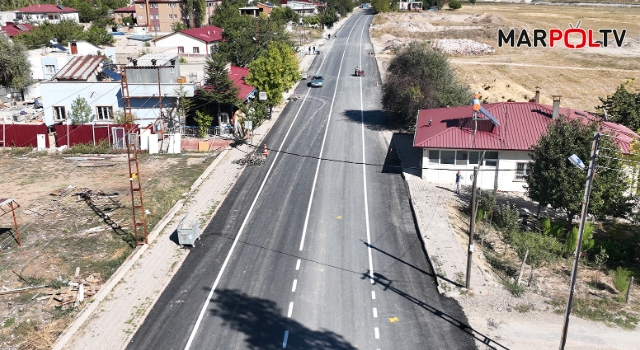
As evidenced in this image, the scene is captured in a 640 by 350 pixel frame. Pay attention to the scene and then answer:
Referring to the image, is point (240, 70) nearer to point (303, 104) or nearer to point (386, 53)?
point (303, 104)

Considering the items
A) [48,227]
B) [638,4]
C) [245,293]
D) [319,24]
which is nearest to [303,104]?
[48,227]

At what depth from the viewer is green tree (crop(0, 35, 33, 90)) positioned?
62906 millimetres

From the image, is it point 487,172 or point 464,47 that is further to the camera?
point 464,47

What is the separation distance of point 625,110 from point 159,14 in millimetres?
102508

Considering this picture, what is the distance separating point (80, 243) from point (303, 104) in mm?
35792

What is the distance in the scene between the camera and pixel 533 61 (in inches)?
3607

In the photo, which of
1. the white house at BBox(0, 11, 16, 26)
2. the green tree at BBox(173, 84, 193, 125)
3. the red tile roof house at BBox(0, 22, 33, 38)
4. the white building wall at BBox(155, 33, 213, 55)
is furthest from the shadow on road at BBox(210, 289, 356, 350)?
the white house at BBox(0, 11, 16, 26)

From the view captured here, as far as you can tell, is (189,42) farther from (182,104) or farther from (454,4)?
(454,4)

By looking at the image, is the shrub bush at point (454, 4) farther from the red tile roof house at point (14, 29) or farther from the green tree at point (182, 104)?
the green tree at point (182, 104)

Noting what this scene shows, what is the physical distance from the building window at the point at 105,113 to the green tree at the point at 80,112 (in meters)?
0.90

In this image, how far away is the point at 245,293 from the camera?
24.2 m

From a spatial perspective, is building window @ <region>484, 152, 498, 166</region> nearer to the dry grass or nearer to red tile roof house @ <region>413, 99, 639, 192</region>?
red tile roof house @ <region>413, 99, 639, 192</region>

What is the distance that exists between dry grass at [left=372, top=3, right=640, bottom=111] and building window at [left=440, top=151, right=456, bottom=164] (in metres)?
25.2

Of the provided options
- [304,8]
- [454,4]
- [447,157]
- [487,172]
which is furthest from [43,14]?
[454,4]
